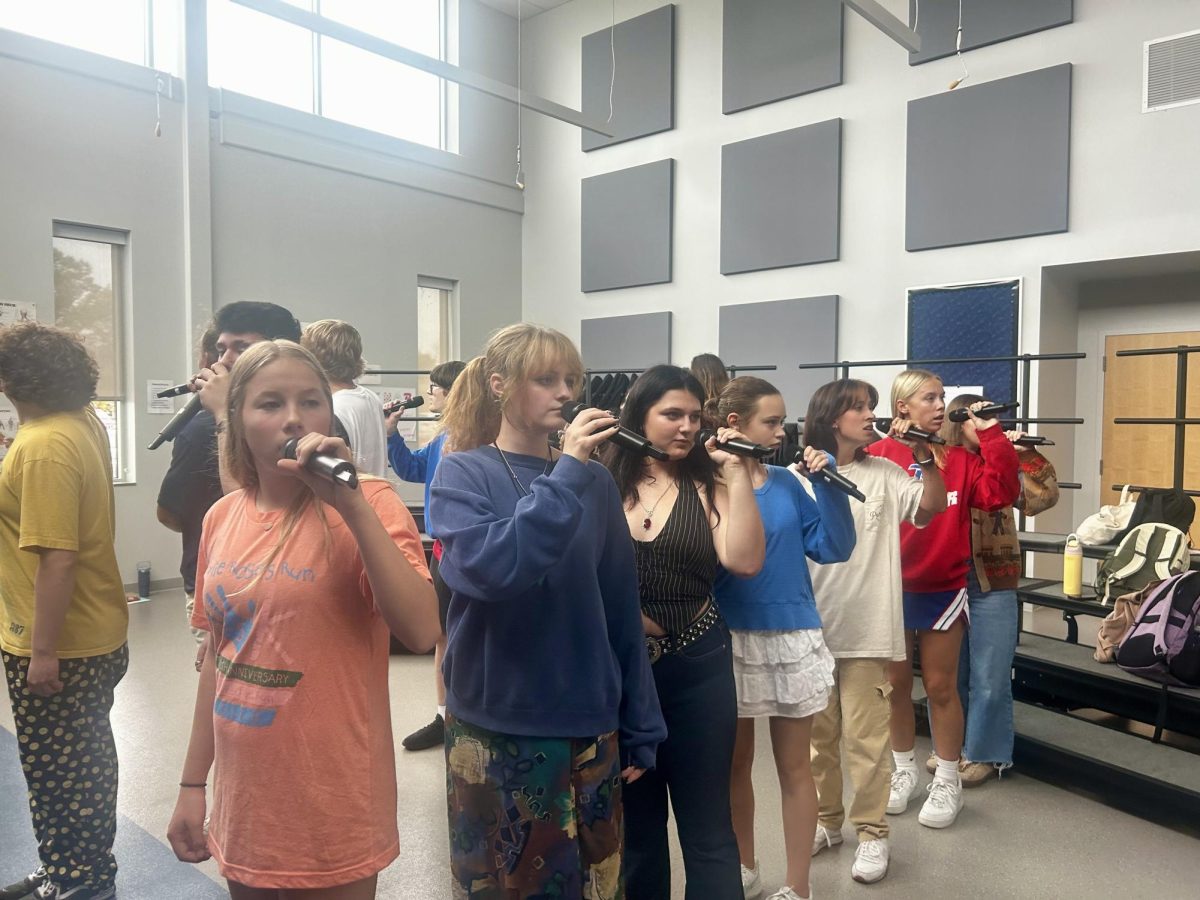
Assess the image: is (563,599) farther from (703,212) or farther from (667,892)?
(703,212)

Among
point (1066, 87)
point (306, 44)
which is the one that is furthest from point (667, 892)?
point (306, 44)

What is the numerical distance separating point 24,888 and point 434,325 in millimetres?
6653

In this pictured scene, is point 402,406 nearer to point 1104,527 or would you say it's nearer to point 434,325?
point 1104,527

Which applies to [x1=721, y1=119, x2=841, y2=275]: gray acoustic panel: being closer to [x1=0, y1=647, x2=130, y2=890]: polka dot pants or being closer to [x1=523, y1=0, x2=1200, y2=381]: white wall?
[x1=523, y1=0, x2=1200, y2=381]: white wall

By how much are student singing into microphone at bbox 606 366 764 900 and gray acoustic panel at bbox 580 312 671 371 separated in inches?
226

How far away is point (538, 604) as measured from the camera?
1401 mm

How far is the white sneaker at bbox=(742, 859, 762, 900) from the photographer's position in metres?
2.25

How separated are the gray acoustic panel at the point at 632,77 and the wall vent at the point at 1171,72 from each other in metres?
3.68

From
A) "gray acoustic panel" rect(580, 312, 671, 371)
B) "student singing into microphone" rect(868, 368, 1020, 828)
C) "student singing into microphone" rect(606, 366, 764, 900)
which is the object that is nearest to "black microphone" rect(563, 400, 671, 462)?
"student singing into microphone" rect(606, 366, 764, 900)

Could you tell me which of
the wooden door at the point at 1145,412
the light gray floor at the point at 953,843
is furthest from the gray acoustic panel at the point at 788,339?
the light gray floor at the point at 953,843

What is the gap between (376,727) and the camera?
4.17 ft

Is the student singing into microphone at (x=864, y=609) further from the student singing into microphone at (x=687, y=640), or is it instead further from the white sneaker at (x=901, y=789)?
the student singing into microphone at (x=687, y=640)

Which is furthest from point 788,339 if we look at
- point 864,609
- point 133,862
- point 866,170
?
point 133,862

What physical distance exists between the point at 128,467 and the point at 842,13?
635 cm
